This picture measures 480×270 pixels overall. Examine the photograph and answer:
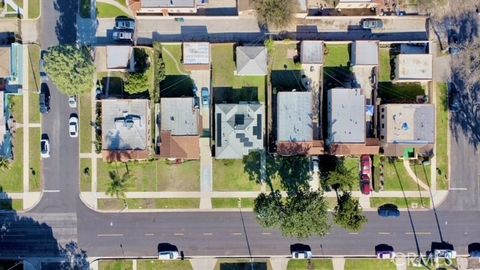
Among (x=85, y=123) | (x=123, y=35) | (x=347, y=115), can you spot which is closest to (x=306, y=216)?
(x=347, y=115)

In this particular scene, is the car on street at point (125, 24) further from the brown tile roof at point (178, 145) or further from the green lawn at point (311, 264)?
the green lawn at point (311, 264)

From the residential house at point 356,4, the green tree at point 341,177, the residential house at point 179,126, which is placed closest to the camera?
the green tree at point 341,177

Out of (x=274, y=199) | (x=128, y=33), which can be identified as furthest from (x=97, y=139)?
(x=274, y=199)

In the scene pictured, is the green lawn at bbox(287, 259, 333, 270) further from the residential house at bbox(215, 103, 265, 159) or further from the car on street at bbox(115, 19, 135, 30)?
the car on street at bbox(115, 19, 135, 30)

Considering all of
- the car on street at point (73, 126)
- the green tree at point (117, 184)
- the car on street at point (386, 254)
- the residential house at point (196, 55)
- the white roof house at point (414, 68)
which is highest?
the residential house at point (196, 55)

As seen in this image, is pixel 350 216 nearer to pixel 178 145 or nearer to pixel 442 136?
pixel 442 136

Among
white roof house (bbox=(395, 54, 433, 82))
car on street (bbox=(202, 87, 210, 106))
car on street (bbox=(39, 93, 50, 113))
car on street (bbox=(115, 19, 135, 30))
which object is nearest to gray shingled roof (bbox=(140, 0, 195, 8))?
car on street (bbox=(115, 19, 135, 30))

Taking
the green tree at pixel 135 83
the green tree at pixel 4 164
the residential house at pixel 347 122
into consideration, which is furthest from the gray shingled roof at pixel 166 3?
the green tree at pixel 4 164
